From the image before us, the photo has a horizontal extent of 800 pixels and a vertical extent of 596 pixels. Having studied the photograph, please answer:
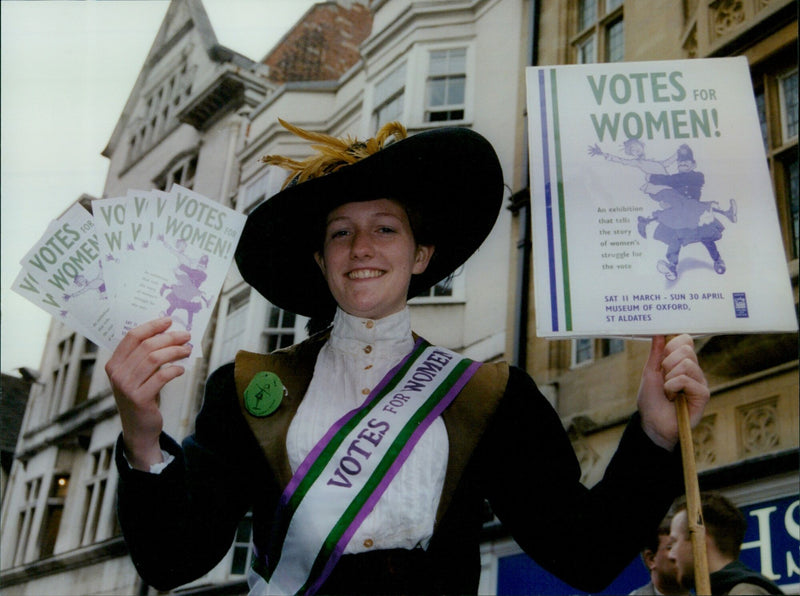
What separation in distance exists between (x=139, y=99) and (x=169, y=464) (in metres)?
2.16

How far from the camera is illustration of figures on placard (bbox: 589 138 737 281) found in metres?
1.56

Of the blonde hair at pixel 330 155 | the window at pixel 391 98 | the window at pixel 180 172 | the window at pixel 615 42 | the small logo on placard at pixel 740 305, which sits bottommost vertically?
the small logo on placard at pixel 740 305

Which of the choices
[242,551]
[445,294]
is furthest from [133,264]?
[242,551]

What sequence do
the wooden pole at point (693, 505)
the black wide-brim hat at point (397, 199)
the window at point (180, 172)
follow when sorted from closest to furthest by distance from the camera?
the wooden pole at point (693, 505) → the black wide-brim hat at point (397, 199) → the window at point (180, 172)

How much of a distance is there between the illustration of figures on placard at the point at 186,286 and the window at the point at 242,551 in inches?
61.7

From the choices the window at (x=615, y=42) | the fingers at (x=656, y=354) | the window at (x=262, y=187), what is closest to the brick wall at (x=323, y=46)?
the window at (x=262, y=187)

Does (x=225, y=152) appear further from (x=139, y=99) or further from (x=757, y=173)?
(x=757, y=173)

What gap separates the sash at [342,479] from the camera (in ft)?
4.56

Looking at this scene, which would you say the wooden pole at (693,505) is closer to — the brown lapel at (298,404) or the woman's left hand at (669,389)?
the woman's left hand at (669,389)

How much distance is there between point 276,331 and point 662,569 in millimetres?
1528

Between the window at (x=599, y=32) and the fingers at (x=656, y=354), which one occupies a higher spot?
the window at (x=599, y=32)

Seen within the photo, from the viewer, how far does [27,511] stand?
10.2 ft

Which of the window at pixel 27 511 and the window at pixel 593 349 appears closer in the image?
the window at pixel 27 511

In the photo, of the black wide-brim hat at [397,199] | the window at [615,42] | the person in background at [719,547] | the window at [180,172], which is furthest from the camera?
the window at [180,172]
